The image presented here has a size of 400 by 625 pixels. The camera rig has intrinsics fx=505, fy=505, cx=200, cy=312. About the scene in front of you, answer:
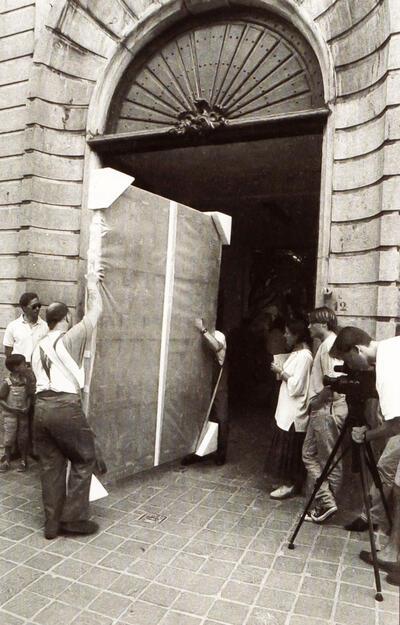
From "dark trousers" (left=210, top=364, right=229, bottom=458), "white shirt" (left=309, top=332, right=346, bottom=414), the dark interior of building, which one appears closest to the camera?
"white shirt" (left=309, top=332, right=346, bottom=414)

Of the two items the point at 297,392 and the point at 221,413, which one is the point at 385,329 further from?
the point at 221,413

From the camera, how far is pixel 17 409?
570 cm

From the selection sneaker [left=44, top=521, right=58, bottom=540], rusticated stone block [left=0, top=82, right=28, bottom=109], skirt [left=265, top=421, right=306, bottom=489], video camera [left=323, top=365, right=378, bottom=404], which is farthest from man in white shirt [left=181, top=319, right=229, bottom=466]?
rusticated stone block [left=0, top=82, right=28, bottom=109]

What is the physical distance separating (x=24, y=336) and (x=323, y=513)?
384 centimetres

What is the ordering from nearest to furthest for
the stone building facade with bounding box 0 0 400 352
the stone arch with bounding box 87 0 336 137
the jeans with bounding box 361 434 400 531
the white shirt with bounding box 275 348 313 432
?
1. the jeans with bounding box 361 434 400 531
2. the white shirt with bounding box 275 348 313 432
3. the stone building facade with bounding box 0 0 400 352
4. the stone arch with bounding box 87 0 336 137

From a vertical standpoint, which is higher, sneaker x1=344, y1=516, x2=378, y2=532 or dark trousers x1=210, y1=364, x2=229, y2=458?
dark trousers x1=210, y1=364, x2=229, y2=458

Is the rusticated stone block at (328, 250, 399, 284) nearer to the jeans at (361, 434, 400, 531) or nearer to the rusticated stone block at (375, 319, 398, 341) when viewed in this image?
the rusticated stone block at (375, 319, 398, 341)

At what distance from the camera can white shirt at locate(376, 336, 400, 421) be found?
3436mm

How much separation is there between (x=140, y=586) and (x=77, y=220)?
503cm

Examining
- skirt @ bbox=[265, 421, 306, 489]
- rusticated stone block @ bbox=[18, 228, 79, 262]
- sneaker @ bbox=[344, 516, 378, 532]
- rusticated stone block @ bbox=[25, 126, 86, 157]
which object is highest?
rusticated stone block @ bbox=[25, 126, 86, 157]

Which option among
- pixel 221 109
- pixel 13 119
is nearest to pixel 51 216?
pixel 13 119

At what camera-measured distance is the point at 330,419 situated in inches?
181

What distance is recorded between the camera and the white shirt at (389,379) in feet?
11.3

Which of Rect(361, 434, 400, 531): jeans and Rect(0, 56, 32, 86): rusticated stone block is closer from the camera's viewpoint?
Rect(361, 434, 400, 531): jeans
